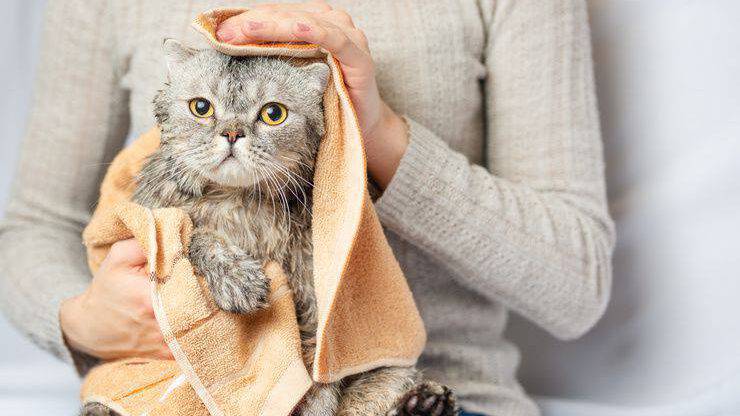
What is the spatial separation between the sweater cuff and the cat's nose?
9.5 inches

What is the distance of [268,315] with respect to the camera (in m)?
0.85

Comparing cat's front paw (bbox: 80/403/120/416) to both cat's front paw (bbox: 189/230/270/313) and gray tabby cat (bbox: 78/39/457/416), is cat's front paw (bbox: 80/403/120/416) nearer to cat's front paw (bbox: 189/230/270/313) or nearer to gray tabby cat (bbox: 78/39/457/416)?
gray tabby cat (bbox: 78/39/457/416)

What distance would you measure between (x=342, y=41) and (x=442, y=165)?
0.81 ft

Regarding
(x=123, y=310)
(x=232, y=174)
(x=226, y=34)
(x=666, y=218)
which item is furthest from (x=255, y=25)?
(x=666, y=218)

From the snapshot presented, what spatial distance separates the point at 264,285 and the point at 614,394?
83 centimetres

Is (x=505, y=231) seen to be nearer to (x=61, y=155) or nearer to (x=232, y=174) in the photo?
(x=232, y=174)

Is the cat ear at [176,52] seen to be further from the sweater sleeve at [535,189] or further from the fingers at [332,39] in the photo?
the sweater sleeve at [535,189]

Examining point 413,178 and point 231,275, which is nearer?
point 231,275

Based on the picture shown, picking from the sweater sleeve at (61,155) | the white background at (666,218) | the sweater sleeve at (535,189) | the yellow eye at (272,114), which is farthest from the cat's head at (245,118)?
the white background at (666,218)

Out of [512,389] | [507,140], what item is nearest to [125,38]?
[507,140]

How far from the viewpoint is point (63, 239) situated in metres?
1.23

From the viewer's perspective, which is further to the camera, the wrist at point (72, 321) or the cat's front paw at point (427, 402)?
the wrist at point (72, 321)

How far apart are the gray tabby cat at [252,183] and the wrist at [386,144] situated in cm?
10

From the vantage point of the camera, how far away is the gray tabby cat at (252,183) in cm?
82
